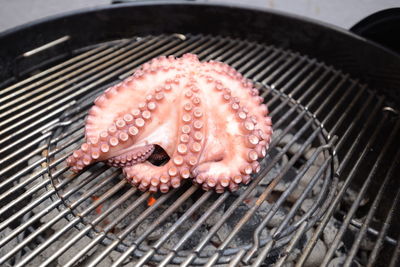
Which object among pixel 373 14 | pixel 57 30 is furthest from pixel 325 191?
pixel 57 30

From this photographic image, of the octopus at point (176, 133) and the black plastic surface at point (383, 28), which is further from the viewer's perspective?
the black plastic surface at point (383, 28)

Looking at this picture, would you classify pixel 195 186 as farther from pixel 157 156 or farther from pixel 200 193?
pixel 157 156

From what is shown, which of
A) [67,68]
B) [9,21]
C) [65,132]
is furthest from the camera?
[9,21]

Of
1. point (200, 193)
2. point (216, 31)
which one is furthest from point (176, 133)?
point (216, 31)


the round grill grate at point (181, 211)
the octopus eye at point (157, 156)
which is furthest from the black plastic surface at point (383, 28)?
the octopus eye at point (157, 156)

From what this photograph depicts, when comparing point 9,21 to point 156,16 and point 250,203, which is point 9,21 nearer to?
point 156,16

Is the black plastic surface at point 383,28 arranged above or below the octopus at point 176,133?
above

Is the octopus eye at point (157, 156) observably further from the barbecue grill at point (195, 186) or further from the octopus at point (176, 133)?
the barbecue grill at point (195, 186)
